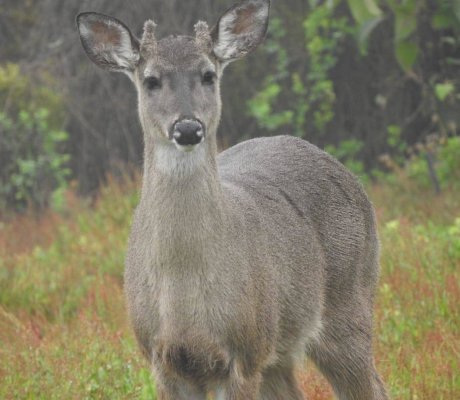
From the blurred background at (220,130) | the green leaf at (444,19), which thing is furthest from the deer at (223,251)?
the green leaf at (444,19)

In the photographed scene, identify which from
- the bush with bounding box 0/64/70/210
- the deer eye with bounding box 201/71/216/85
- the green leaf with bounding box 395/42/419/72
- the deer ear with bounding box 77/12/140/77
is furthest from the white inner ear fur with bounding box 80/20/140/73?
the bush with bounding box 0/64/70/210

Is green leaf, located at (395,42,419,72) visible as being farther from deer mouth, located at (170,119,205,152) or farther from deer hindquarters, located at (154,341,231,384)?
deer hindquarters, located at (154,341,231,384)

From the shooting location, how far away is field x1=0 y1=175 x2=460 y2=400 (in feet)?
18.8

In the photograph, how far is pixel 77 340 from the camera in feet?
21.1

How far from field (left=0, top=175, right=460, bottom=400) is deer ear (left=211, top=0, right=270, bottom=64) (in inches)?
66.6

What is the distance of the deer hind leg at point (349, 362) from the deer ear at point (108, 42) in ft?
5.31

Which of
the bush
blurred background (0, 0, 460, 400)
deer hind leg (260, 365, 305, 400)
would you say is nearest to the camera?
deer hind leg (260, 365, 305, 400)

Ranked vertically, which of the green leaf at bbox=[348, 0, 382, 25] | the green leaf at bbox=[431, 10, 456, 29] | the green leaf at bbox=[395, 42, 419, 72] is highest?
the green leaf at bbox=[348, 0, 382, 25]

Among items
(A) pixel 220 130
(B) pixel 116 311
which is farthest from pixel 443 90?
(B) pixel 116 311

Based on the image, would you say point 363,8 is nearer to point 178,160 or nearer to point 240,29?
point 240,29

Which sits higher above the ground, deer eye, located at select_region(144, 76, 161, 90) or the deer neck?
deer eye, located at select_region(144, 76, 161, 90)

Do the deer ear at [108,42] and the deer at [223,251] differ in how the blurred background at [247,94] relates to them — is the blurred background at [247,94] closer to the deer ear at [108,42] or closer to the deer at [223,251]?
the deer at [223,251]

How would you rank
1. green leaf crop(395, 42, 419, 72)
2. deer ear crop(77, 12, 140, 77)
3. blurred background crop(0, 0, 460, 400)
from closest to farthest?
1. deer ear crop(77, 12, 140, 77)
2. green leaf crop(395, 42, 419, 72)
3. blurred background crop(0, 0, 460, 400)

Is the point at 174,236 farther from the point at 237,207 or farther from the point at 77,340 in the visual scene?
the point at 77,340
